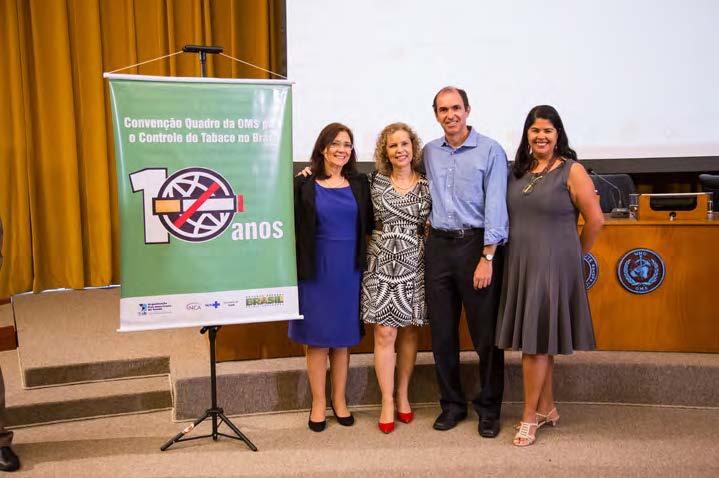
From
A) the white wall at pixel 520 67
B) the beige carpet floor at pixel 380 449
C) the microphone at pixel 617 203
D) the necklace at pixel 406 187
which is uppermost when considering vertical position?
the white wall at pixel 520 67

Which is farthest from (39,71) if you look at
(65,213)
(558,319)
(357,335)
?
(558,319)

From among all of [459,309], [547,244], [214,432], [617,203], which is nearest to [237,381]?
[214,432]

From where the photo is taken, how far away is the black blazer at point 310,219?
2965 mm

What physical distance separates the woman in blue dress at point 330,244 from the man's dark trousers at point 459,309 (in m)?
0.33

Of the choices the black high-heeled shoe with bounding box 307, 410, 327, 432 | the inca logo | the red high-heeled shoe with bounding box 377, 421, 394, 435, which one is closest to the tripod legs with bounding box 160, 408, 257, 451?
the black high-heeled shoe with bounding box 307, 410, 327, 432

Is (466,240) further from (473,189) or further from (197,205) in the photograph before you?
(197,205)

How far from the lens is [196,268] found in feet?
8.83

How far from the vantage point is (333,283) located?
3.04 m

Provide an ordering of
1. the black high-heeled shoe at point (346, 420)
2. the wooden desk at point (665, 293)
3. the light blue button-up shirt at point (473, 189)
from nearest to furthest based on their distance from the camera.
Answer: the light blue button-up shirt at point (473, 189) → the black high-heeled shoe at point (346, 420) → the wooden desk at point (665, 293)

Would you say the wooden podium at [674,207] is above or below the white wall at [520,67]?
below

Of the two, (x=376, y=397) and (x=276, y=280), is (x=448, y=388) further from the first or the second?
(x=276, y=280)

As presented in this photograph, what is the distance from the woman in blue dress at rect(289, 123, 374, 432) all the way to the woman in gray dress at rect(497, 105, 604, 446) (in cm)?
66

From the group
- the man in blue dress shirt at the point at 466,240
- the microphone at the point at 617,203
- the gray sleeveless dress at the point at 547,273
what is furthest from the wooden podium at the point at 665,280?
the man in blue dress shirt at the point at 466,240

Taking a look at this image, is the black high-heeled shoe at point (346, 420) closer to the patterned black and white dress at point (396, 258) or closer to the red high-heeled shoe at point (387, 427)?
the red high-heeled shoe at point (387, 427)
